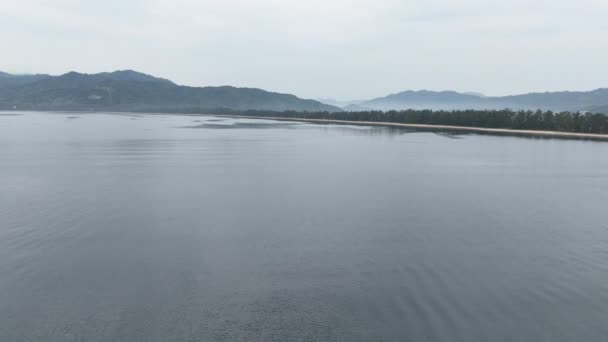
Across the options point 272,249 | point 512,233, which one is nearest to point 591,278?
point 512,233

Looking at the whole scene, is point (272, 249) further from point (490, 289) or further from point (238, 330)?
point (490, 289)

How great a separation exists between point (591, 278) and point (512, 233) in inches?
255

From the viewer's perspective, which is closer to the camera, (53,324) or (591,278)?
(53,324)

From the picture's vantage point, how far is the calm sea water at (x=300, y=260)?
40.3 feet

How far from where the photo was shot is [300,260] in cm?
1756

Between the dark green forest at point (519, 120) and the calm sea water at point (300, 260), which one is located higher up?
the dark green forest at point (519, 120)

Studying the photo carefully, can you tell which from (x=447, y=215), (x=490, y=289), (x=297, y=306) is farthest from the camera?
(x=447, y=215)

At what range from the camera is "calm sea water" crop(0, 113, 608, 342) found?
1228cm

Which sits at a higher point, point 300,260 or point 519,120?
point 519,120

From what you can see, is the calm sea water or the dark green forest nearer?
the calm sea water

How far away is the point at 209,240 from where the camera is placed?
2036 cm

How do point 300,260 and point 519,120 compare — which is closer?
point 300,260

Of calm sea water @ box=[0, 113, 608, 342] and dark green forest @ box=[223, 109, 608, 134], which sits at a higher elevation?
dark green forest @ box=[223, 109, 608, 134]

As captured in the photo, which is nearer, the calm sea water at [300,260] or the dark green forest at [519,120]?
the calm sea water at [300,260]
